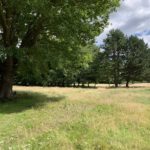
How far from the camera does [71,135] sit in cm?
1240

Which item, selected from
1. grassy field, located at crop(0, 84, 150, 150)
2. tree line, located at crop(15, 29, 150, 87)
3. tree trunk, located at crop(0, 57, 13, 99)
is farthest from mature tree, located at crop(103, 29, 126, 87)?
grassy field, located at crop(0, 84, 150, 150)

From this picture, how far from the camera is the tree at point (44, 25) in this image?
67.8 feet

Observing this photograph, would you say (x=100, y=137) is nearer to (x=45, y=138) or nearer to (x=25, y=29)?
(x=45, y=138)

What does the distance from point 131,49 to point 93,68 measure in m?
10.4

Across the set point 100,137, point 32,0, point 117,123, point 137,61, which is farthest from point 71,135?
point 137,61

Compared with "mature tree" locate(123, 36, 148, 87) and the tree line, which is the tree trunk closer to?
the tree line

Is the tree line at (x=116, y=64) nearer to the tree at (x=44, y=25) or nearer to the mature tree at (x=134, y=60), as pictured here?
the mature tree at (x=134, y=60)

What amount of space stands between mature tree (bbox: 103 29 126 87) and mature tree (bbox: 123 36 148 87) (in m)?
1.52

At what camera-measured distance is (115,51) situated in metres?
80.1

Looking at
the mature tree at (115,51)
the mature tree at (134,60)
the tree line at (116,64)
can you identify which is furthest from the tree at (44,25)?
the mature tree at (115,51)

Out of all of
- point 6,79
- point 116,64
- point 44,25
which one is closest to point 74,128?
point 44,25

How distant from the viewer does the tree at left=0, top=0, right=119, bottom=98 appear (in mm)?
20656

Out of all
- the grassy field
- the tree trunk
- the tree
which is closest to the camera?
the grassy field

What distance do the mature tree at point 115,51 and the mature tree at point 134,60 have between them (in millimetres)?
1524
